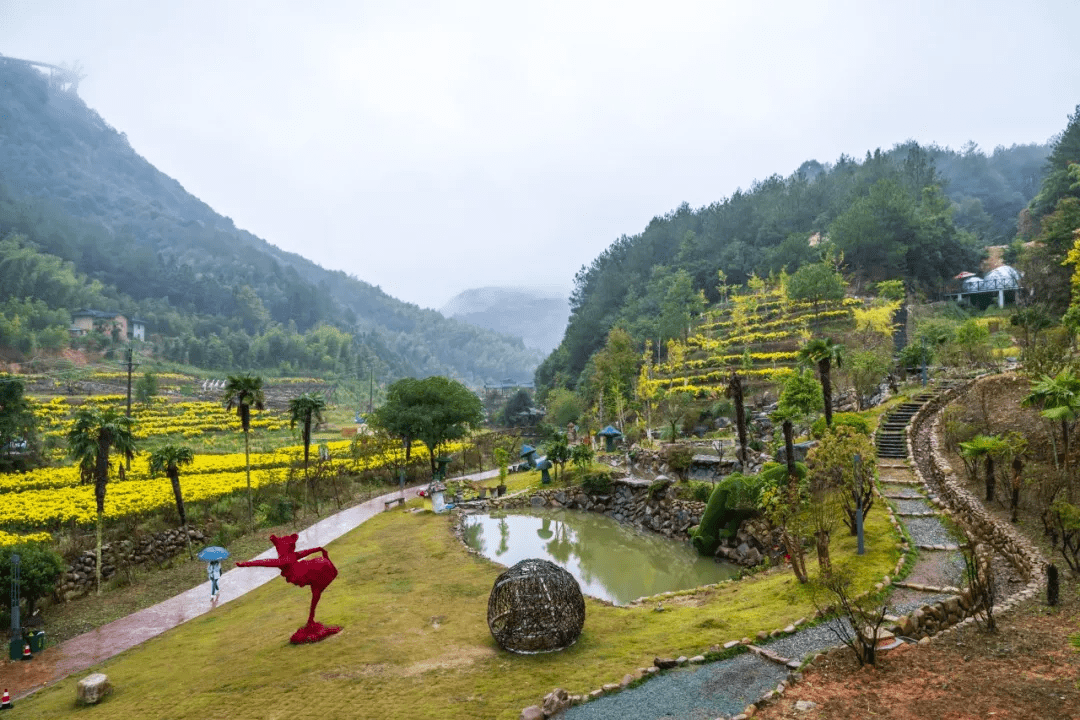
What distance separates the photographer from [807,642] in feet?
31.7

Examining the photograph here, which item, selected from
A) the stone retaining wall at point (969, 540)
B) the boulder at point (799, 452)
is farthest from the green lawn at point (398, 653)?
the boulder at point (799, 452)

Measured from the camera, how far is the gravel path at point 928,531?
44.3 feet

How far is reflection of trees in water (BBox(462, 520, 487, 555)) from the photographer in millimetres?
22503

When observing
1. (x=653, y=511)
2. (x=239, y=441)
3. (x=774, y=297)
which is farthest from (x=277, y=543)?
(x=774, y=297)

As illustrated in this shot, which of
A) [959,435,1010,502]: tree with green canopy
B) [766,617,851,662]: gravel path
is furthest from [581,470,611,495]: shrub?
[766,617,851,662]: gravel path

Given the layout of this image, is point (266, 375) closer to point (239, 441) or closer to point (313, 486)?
point (239, 441)

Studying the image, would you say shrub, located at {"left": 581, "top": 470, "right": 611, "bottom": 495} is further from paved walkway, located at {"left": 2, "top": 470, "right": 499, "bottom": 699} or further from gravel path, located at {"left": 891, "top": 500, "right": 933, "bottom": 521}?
gravel path, located at {"left": 891, "top": 500, "right": 933, "bottom": 521}

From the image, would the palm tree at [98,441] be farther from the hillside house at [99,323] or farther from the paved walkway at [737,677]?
the hillside house at [99,323]

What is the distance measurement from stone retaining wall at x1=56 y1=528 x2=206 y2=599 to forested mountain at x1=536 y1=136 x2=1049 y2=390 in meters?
44.4

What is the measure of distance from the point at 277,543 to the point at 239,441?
37.9 meters

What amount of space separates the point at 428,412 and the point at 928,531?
24617 mm

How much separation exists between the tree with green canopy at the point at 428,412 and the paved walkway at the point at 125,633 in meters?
11.8

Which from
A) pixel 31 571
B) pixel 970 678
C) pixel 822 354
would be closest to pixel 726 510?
pixel 822 354

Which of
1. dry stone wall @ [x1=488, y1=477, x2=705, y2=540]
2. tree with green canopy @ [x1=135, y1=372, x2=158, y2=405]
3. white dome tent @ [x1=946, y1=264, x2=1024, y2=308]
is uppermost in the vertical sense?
white dome tent @ [x1=946, y1=264, x2=1024, y2=308]
